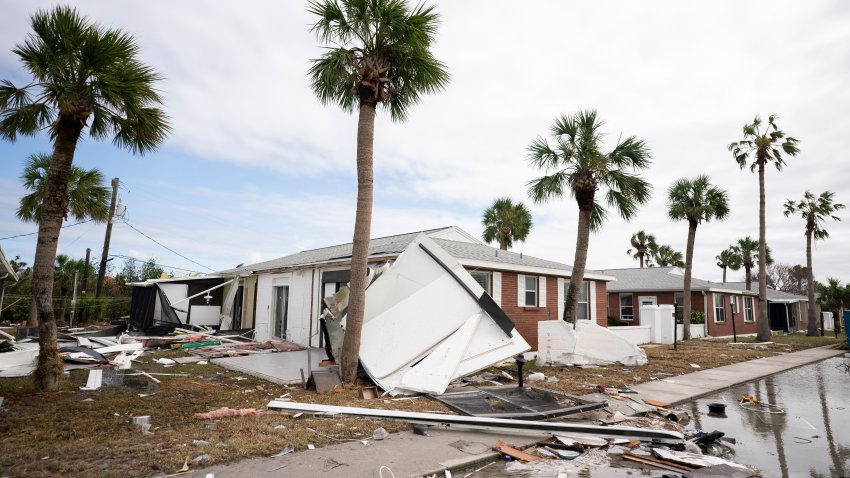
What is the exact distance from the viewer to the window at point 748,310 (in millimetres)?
34812

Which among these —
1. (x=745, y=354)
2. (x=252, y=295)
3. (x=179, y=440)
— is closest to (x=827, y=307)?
(x=745, y=354)

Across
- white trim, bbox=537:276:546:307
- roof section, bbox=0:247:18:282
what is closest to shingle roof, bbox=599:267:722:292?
white trim, bbox=537:276:546:307

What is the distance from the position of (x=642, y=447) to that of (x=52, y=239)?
10.7 meters

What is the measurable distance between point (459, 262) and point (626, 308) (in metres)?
22.8

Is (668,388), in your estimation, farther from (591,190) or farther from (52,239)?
(52,239)

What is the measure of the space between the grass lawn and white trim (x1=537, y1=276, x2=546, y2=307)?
6.37 meters

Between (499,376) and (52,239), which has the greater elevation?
(52,239)

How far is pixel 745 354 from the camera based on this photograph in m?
18.2

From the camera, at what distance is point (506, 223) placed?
101 feet

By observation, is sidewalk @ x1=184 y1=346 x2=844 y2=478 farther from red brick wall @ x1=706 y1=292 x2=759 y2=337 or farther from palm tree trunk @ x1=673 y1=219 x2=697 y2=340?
red brick wall @ x1=706 y1=292 x2=759 y2=337

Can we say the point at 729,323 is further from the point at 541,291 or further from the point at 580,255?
the point at 580,255

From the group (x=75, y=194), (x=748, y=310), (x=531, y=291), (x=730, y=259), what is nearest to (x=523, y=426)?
(x=531, y=291)

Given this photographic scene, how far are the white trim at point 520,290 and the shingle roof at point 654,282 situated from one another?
13.6 metres

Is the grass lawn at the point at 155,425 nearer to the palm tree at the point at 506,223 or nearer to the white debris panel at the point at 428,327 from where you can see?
the white debris panel at the point at 428,327
